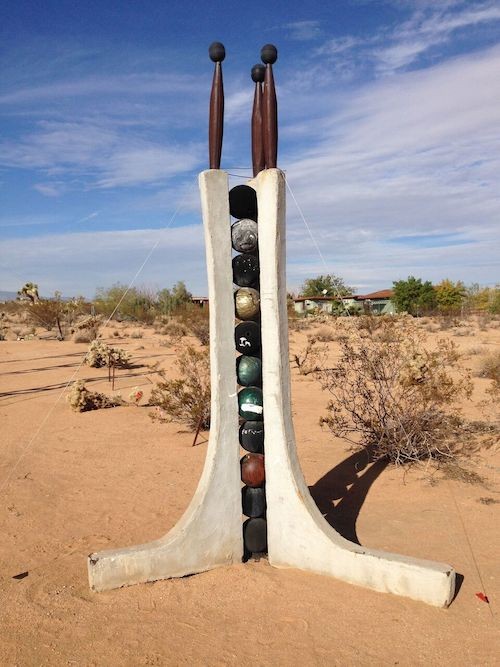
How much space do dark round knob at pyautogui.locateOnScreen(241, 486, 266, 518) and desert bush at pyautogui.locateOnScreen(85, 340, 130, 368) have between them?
1039 cm

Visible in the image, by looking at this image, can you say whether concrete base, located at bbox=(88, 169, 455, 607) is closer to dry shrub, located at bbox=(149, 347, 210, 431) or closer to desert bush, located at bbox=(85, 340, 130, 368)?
dry shrub, located at bbox=(149, 347, 210, 431)

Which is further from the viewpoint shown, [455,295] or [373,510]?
[455,295]

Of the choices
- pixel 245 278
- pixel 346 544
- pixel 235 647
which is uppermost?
pixel 245 278

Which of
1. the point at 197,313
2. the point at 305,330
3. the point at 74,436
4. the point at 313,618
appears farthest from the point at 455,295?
the point at 313,618

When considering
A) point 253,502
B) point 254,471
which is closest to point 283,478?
point 254,471

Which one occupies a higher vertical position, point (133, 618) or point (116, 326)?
point (116, 326)

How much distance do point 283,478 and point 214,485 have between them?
47cm

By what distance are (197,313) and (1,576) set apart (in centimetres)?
2422

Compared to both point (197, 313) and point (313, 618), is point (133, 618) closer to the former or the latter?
point (313, 618)

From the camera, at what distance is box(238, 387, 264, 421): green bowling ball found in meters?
3.77

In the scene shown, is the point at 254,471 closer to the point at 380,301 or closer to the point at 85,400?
the point at 85,400

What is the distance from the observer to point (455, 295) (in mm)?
46406

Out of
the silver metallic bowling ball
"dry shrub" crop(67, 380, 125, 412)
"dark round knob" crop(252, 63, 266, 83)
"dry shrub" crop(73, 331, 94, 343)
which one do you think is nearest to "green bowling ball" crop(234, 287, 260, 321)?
the silver metallic bowling ball

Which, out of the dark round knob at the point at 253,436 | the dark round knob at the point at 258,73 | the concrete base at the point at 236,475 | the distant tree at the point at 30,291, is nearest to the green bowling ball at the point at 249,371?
the concrete base at the point at 236,475
